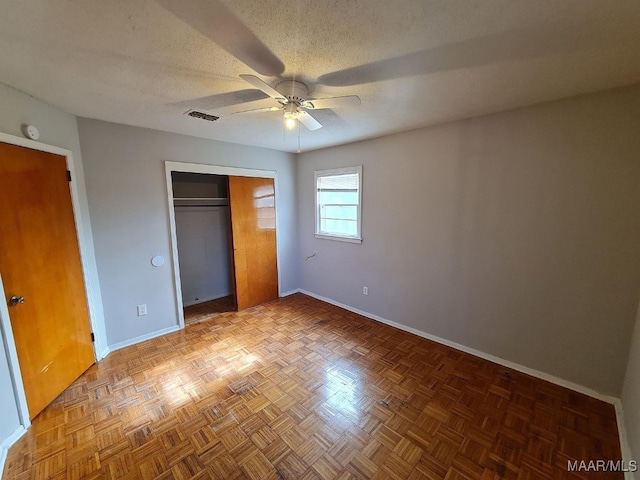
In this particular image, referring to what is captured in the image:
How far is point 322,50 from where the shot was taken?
4.48 feet

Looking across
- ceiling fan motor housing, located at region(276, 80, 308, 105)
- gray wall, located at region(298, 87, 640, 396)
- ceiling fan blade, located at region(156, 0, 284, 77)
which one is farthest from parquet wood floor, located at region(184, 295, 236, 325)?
ceiling fan blade, located at region(156, 0, 284, 77)

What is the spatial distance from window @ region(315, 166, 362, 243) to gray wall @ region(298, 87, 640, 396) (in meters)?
0.20

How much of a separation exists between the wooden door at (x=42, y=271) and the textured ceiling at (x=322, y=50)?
62 cm

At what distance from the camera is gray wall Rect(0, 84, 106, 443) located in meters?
1.66

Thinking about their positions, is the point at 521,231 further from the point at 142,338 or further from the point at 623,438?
the point at 142,338

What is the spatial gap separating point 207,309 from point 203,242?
104cm

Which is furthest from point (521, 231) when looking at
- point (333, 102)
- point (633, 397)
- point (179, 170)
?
point (179, 170)

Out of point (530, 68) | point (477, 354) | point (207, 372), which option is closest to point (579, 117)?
point (530, 68)

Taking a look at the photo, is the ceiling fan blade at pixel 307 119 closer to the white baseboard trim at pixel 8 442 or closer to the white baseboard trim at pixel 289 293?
the white baseboard trim at pixel 8 442

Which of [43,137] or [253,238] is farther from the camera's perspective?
[253,238]

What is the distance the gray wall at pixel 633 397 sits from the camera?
56.7 inches

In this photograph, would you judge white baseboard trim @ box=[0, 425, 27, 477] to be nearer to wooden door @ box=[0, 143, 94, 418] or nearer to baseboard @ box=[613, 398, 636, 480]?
wooden door @ box=[0, 143, 94, 418]

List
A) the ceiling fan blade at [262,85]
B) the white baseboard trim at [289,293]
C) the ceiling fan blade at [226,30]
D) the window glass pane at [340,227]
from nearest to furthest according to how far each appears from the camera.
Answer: the ceiling fan blade at [226,30], the ceiling fan blade at [262,85], the window glass pane at [340,227], the white baseboard trim at [289,293]

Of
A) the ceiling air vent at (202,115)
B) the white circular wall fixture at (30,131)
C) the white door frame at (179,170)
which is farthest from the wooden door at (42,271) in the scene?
the ceiling air vent at (202,115)
